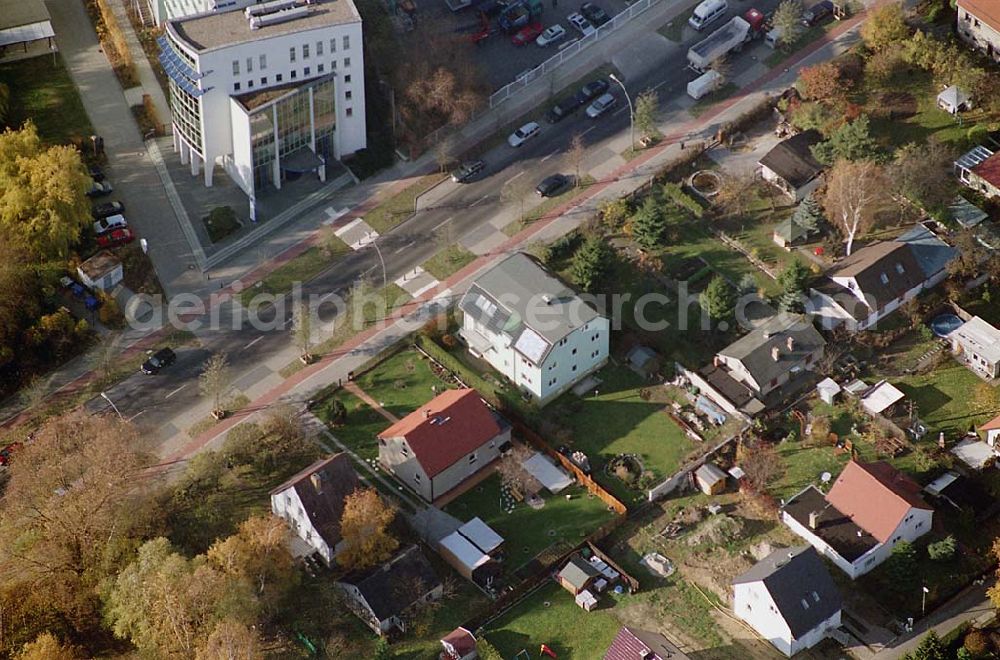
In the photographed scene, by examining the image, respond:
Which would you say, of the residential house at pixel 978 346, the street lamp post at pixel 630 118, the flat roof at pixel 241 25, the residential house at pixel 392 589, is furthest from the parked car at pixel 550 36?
the residential house at pixel 392 589

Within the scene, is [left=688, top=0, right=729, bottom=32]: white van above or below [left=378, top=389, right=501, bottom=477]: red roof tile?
above

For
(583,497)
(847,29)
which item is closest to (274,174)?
(583,497)

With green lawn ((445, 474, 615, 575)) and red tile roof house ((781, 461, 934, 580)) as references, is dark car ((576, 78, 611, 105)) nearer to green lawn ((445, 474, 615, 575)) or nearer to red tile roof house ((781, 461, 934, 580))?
green lawn ((445, 474, 615, 575))

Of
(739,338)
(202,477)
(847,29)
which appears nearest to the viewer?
(202,477)

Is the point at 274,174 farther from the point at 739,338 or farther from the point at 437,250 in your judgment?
the point at 739,338

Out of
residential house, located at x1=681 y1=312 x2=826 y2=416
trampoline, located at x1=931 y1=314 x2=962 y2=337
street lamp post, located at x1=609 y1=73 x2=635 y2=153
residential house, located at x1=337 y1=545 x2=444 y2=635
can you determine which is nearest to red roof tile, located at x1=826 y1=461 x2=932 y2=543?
residential house, located at x1=681 y1=312 x2=826 y2=416
